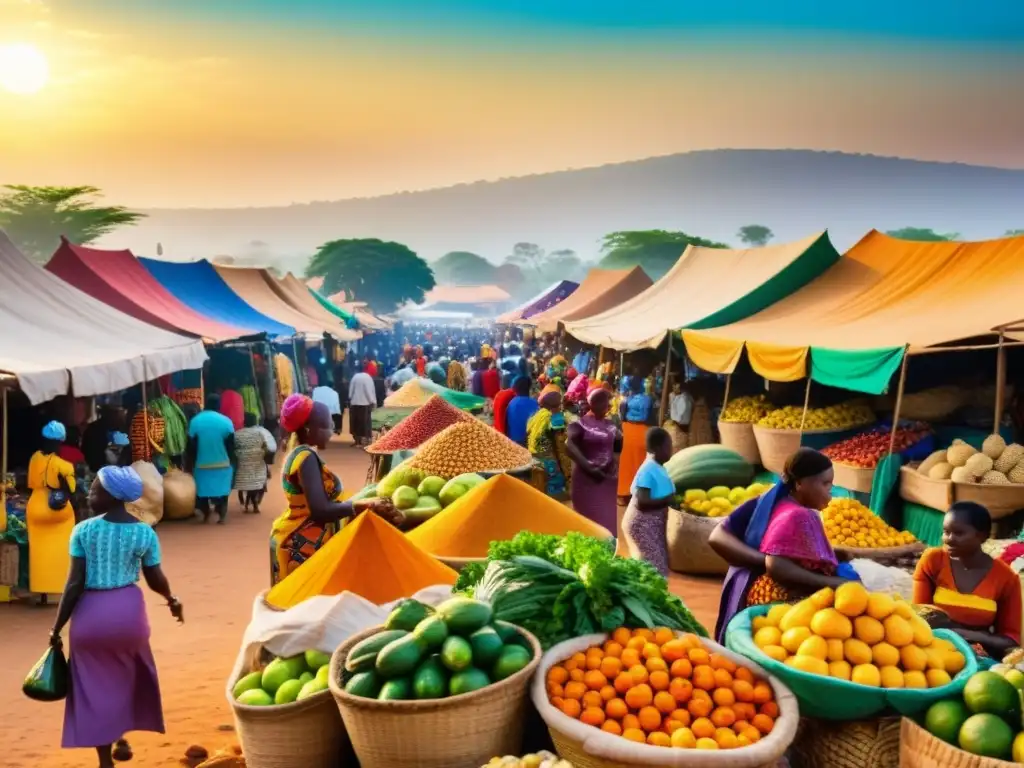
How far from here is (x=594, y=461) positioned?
22.8 feet

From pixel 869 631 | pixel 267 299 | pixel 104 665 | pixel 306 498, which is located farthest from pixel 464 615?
pixel 267 299

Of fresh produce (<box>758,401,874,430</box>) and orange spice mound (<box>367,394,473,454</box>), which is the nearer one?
orange spice mound (<box>367,394,473,454</box>)

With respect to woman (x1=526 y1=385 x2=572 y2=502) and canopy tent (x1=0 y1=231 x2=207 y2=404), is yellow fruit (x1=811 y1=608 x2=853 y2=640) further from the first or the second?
canopy tent (x1=0 y1=231 x2=207 y2=404)

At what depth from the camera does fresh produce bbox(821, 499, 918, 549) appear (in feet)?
22.4

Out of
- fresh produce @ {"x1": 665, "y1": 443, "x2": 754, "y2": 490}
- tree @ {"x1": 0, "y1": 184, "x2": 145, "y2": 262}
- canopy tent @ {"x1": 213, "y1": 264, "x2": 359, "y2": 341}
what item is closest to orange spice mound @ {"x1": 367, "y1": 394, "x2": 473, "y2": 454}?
fresh produce @ {"x1": 665, "y1": 443, "x2": 754, "y2": 490}

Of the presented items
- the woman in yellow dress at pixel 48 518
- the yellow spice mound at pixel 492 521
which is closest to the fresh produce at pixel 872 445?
the yellow spice mound at pixel 492 521

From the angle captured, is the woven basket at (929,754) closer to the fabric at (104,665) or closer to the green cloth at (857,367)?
the fabric at (104,665)

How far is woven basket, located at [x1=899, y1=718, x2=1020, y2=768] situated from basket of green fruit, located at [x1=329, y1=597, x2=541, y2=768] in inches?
43.5

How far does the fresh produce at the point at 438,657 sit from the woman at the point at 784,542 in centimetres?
111

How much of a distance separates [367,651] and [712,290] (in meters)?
11.6

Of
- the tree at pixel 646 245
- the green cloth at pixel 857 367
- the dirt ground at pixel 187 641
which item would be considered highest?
the tree at pixel 646 245

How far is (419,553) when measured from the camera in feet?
12.4

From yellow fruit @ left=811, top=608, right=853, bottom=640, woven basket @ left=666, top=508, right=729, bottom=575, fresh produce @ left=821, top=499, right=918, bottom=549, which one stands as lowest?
woven basket @ left=666, top=508, right=729, bottom=575

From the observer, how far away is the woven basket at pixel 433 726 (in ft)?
8.58
